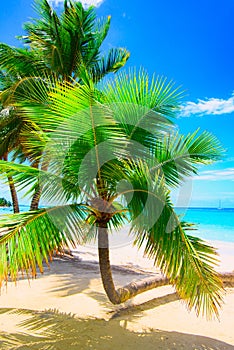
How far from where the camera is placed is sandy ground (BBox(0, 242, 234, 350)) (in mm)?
3330

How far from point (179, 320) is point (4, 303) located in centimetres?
281

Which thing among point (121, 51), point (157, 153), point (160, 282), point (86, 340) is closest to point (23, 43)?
point (121, 51)

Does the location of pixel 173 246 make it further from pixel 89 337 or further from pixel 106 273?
pixel 89 337

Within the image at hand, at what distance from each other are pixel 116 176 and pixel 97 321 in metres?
2.20

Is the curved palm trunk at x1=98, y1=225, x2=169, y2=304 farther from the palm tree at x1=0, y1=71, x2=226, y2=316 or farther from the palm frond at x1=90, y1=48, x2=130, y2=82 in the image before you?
the palm frond at x1=90, y1=48, x2=130, y2=82

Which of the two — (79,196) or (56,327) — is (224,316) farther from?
(79,196)

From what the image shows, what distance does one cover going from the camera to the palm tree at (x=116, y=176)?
2838 millimetres

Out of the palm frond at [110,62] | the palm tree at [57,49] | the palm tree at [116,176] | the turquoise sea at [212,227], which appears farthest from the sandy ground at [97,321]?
the palm frond at [110,62]

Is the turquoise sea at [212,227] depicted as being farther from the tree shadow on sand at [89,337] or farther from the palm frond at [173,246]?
the tree shadow on sand at [89,337]

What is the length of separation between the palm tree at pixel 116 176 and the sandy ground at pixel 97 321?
50cm

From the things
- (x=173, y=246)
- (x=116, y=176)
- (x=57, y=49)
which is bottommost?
(x=173, y=246)

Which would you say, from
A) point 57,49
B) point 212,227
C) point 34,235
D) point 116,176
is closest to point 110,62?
point 57,49

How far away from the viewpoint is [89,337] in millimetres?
3434

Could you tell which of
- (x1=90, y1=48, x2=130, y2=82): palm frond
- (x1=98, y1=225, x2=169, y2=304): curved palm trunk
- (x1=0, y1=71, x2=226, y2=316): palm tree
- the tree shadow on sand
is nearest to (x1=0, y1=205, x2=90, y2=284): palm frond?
(x1=0, y1=71, x2=226, y2=316): palm tree
